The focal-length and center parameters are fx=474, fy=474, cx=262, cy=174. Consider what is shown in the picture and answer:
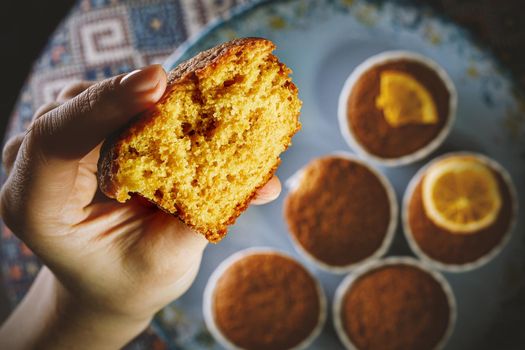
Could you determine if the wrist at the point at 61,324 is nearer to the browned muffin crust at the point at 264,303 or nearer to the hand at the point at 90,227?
the hand at the point at 90,227

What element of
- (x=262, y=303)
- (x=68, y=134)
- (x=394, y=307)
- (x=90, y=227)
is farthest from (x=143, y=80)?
(x=394, y=307)

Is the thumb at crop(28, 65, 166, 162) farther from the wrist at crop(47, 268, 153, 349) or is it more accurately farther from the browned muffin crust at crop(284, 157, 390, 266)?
the browned muffin crust at crop(284, 157, 390, 266)

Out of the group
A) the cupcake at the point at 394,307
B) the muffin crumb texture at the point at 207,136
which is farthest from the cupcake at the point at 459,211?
the muffin crumb texture at the point at 207,136

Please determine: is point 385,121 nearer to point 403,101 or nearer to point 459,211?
point 403,101

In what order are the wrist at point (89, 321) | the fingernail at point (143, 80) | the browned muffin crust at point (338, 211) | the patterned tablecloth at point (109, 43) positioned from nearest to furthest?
the fingernail at point (143, 80) → the wrist at point (89, 321) → the browned muffin crust at point (338, 211) → the patterned tablecloth at point (109, 43)

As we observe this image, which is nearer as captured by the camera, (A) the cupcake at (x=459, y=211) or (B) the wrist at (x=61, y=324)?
(B) the wrist at (x=61, y=324)
